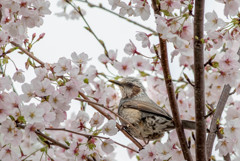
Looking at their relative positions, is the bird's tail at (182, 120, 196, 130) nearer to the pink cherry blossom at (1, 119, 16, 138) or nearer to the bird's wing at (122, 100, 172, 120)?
the bird's wing at (122, 100, 172, 120)

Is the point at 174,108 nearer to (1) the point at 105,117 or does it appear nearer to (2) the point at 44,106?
(1) the point at 105,117

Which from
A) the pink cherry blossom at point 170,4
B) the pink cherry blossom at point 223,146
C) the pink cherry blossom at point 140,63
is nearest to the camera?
the pink cherry blossom at point 170,4

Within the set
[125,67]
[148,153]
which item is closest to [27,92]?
[148,153]

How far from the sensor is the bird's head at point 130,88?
493cm

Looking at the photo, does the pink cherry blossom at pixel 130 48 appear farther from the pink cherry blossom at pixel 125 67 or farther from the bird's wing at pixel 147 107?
the bird's wing at pixel 147 107

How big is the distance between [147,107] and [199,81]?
1735mm

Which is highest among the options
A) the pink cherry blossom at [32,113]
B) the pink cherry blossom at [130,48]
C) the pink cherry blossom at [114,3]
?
the pink cherry blossom at [130,48]

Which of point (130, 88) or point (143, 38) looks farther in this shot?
point (130, 88)

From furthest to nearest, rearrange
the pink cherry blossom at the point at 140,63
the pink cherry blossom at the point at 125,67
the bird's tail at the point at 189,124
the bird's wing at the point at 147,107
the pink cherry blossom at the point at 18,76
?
1. the bird's wing at the point at 147,107
2. the pink cherry blossom at the point at 140,63
3. the pink cherry blossom at the point at 125,67
4. the bird's tail at the point at 189,124
5. the pink cherry blossom at the point at 18,76

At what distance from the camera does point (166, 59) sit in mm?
2416

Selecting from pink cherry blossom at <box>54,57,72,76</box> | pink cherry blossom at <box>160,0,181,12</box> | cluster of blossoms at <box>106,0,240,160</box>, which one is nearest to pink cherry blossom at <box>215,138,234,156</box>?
cluster of blossoms at <box>106,0,240,160</box>

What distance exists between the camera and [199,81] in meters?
2.37

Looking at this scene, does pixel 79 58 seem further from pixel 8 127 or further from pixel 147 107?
pixel 147 107

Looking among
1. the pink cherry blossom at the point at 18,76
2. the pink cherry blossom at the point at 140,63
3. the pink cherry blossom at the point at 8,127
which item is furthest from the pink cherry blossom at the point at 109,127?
the pink cherry blossom at the point at 140,63
